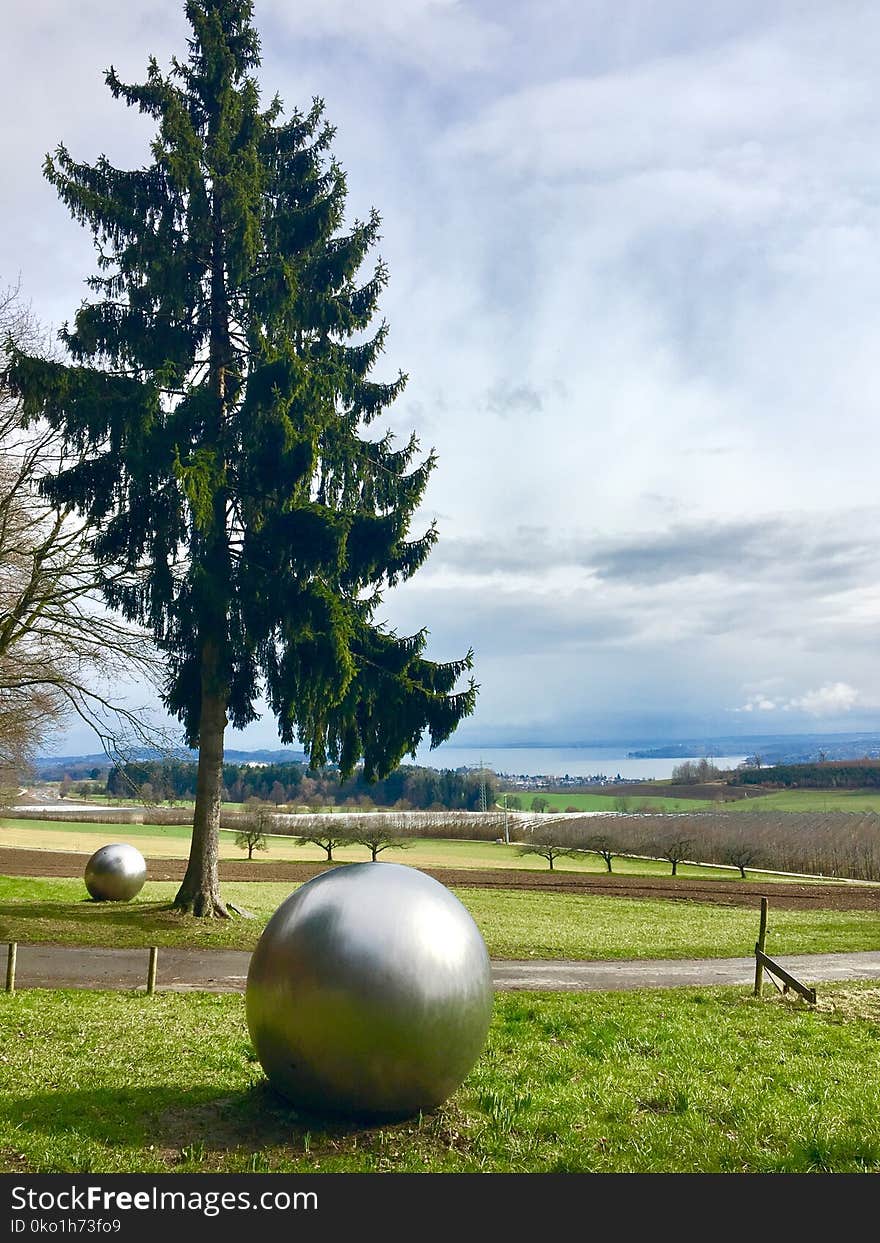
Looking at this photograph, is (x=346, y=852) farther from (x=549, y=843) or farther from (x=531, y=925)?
(x=531, y=925)

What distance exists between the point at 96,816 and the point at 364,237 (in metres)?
83.3

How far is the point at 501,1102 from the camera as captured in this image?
8.03 meters

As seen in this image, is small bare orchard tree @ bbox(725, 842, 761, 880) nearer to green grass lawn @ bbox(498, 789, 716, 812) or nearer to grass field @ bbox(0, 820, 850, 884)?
grass field @ bbox(0, 820, 850, 884)

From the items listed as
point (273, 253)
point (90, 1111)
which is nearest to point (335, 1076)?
point (90, 1111)

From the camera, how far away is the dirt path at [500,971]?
16031 millimetres

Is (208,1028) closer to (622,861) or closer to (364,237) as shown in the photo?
(364,237)

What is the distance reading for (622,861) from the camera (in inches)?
2486

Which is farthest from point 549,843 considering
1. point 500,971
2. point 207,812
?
point 500,971

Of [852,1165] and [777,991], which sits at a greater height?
[852,1165]

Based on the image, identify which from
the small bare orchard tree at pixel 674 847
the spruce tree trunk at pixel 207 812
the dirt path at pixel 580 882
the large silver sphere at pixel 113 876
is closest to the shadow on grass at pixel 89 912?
the spruce tree trunk at pixel 207 812

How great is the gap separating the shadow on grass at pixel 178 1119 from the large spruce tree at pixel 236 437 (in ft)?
40.3

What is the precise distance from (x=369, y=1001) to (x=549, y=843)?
63.9 m

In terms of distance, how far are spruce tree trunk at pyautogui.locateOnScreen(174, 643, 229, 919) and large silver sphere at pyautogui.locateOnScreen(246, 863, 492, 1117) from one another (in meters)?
15.0

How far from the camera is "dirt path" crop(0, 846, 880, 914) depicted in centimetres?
3866
